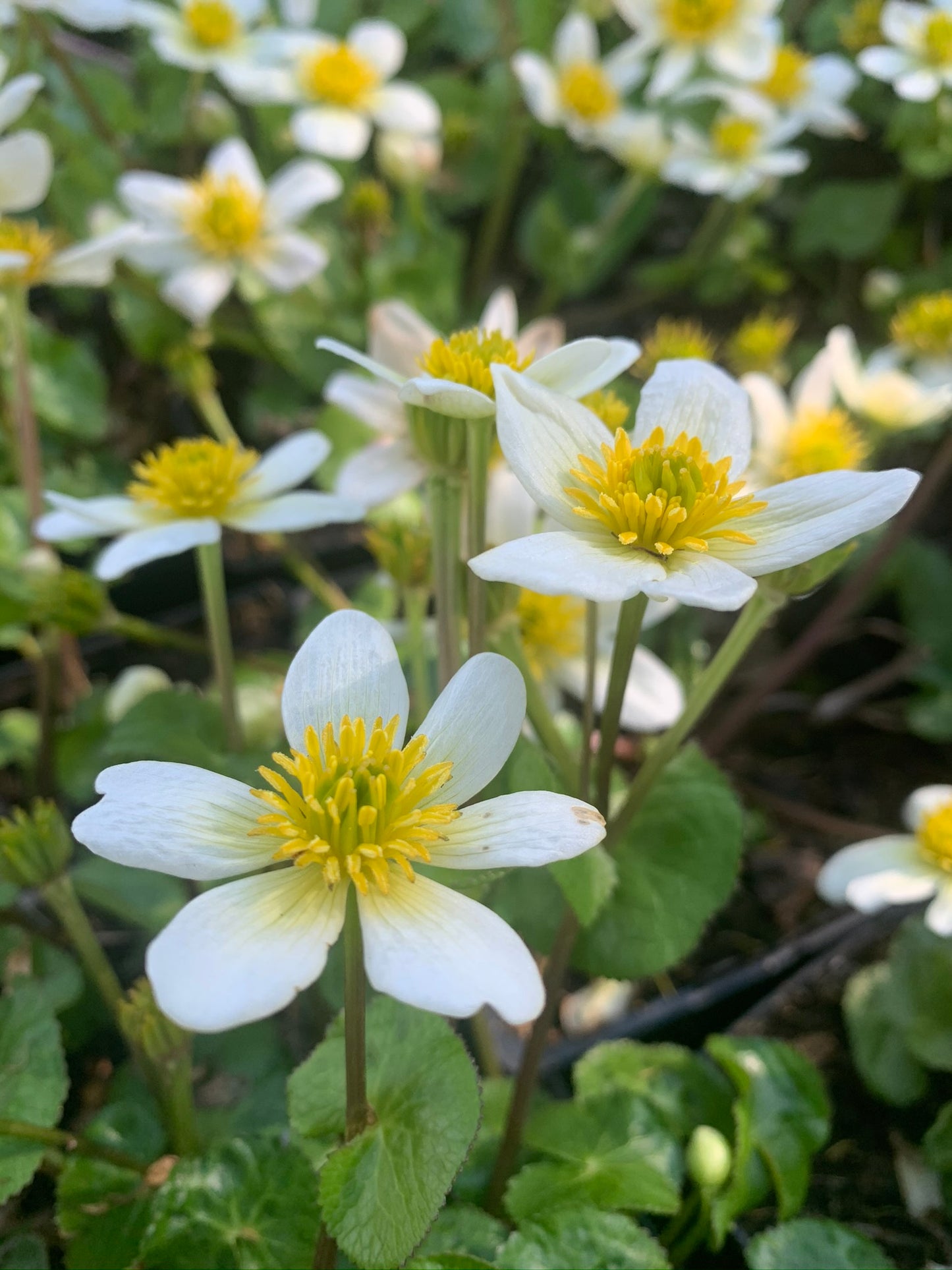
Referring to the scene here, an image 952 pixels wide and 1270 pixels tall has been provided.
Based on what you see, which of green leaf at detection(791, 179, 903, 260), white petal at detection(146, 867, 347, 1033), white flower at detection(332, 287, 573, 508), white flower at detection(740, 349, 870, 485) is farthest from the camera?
green leaf at detection(791, 179, 903, 260)

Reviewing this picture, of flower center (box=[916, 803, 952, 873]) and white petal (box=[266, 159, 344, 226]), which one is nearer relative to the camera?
flower center (box=[916, 803, 952, 873])

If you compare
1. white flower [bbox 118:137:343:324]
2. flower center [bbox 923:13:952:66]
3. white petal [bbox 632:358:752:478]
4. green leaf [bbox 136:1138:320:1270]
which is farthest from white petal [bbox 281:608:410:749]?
flower center [bbox 923:13:952:66]

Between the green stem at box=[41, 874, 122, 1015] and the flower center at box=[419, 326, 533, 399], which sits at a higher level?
the flower center at box=[419, 326, 533, 399]

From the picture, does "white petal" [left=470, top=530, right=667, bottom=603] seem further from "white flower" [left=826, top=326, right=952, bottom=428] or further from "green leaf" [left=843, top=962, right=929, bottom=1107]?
"green leaf" [left=843, top=962, right=929, bottom=1107]

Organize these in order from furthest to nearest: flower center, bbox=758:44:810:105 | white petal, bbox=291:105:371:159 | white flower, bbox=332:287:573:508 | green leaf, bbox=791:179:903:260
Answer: green leaf, bbox=791:179:903:260, flower center, bbox=758:44:810:105, white petal, bbox=291:105:371:159, white flower, bbox=332:287:573:508

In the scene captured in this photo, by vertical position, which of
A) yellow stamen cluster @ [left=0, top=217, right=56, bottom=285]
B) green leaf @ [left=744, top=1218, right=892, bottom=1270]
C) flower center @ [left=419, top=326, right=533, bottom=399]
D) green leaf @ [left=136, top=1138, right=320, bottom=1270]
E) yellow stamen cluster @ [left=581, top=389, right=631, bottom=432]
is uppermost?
flower center @ [left=419, top=326, right=533, bottom=399]

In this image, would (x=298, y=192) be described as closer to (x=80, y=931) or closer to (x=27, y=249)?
Result: (x=27, y=249)

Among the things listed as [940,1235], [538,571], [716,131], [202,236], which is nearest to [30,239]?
[202,236]

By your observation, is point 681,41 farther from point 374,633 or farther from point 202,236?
point 374,633
